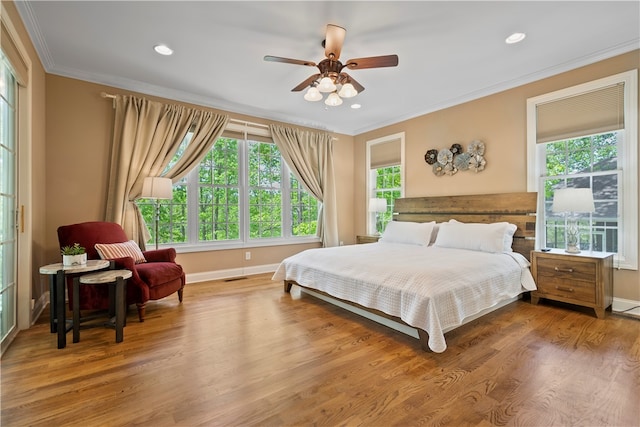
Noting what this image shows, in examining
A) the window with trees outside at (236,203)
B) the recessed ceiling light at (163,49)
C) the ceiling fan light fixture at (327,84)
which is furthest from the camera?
the window with trees outside at (236,203)

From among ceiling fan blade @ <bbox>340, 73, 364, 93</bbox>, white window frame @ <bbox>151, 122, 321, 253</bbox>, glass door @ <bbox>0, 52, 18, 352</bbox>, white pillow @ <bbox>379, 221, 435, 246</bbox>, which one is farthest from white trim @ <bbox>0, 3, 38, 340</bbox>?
white pillow @ <bbox>379, 221, 435, 246</bbox>

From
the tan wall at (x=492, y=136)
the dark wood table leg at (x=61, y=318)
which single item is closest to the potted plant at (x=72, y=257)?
the dark wood table leg at (x=61, y=318)

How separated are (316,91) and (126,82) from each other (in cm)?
270

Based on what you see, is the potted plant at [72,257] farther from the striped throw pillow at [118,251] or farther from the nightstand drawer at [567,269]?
the nightstand drawer at [567,269]

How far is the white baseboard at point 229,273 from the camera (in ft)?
14.3

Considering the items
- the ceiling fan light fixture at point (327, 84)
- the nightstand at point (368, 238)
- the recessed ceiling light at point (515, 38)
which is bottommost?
the nightstand at point (368, 238)

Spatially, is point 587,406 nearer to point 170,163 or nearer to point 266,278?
point 266,278

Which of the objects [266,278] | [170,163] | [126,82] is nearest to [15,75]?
[126,82]

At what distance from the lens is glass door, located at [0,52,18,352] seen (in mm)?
2305

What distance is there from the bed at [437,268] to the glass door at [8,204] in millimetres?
2468

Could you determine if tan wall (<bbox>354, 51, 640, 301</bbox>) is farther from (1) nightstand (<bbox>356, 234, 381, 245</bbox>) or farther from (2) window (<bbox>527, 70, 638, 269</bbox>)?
(1) nightstand (<bbox>356, 234, 381, 245</bbox>)

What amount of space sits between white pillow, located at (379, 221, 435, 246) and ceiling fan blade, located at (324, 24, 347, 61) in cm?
264

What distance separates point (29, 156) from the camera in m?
2.66

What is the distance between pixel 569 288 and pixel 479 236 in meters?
0.98
